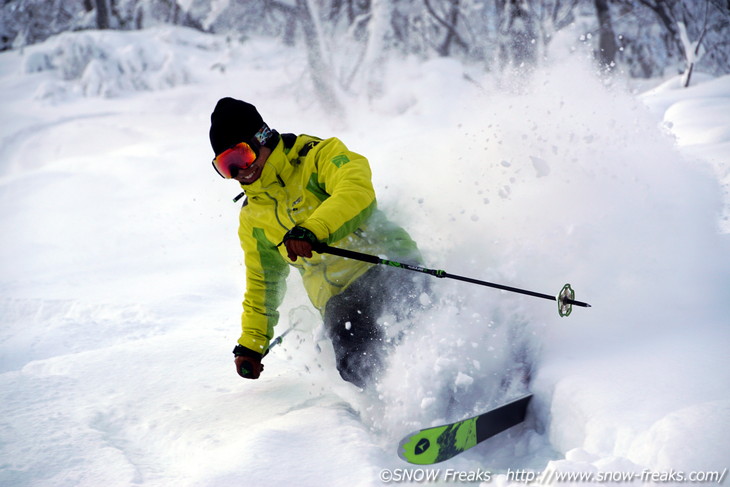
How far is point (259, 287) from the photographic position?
3293 millimetres

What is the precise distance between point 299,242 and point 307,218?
1.28ft

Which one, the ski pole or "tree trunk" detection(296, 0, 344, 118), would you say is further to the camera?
"tree trunk" detection(296, 0, 344, 118)

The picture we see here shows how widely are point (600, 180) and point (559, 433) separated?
171 centimetres

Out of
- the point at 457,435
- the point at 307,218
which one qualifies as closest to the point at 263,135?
the point at 307,218

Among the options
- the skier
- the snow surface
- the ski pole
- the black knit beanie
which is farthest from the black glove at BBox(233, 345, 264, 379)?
the black knit beanie

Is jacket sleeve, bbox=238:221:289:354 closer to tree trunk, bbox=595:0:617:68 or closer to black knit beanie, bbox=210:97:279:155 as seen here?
black knit beanie, bbox=210:97:279:155

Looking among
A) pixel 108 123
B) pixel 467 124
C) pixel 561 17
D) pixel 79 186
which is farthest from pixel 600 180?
pixel 561 17

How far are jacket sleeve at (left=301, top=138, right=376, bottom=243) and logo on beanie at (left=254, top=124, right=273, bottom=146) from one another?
248mm

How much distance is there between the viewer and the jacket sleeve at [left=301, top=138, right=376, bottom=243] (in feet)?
8.46

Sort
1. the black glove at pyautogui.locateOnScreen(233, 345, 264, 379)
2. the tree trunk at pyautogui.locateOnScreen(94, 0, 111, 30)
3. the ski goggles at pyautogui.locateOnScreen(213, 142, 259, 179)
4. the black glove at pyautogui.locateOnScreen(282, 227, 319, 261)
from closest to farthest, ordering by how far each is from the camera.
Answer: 1. the black glove at pyautogui.locateOnScreen(282, 227, 319, 261)
2. the ski goggles at pyautogui.locateOnScreen(213, 142, 259, 179)
3. the black glove at pyautogui.locateOnScreen(233, 345, 264, 379)
4. the tree trunk at pyautogui.locateOnScreen(94, 0, 111, 30)

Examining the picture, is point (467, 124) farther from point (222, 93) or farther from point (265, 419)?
point (222, 93)

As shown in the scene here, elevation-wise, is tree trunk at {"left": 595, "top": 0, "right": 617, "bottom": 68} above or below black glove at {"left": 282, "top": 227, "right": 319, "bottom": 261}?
above

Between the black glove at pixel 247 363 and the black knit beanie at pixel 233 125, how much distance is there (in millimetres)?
1184

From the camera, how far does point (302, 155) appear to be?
3.03 meters
